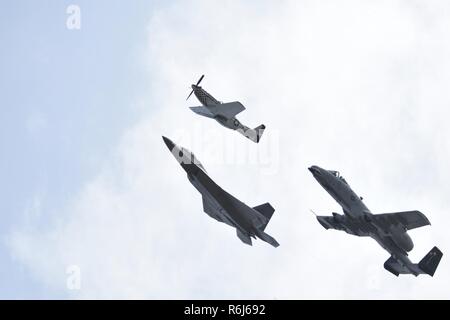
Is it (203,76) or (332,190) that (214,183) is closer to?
(332,190)

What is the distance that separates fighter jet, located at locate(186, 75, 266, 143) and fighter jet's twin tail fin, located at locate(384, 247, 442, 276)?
71.0 feet

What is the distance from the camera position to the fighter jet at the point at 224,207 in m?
67.3

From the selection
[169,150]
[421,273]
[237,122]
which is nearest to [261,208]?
[169,150]

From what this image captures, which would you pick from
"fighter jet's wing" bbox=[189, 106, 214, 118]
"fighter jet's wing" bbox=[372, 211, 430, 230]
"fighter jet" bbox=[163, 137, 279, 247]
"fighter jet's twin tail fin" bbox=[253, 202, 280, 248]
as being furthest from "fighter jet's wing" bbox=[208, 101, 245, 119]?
"fighter jet's wing" bbox=[372, 211, 430, 230]

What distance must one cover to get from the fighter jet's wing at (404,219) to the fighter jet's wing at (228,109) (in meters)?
19.8

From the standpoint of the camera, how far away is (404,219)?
3051 inches

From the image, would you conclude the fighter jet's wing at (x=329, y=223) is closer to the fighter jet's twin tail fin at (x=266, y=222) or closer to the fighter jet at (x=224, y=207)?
the fighter jet's twin tail fin at (x=266, y=222)

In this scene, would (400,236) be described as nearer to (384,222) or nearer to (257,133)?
(384,222)

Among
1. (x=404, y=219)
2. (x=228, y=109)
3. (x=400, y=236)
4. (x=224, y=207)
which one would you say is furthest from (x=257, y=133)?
(x=400, y=236)

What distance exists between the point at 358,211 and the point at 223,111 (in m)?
19.6

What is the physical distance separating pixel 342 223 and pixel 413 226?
8.45m

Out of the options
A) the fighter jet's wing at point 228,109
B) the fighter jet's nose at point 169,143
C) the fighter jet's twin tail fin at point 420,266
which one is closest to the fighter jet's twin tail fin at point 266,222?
the fighter jet's nose at point 169,143

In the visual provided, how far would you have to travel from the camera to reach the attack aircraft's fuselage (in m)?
78.1

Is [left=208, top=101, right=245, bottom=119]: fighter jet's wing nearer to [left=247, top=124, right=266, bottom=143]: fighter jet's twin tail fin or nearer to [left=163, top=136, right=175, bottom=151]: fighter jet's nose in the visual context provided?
[left=247, top=124, right=266, bottom=143]: fighter jet's twin tail fin
